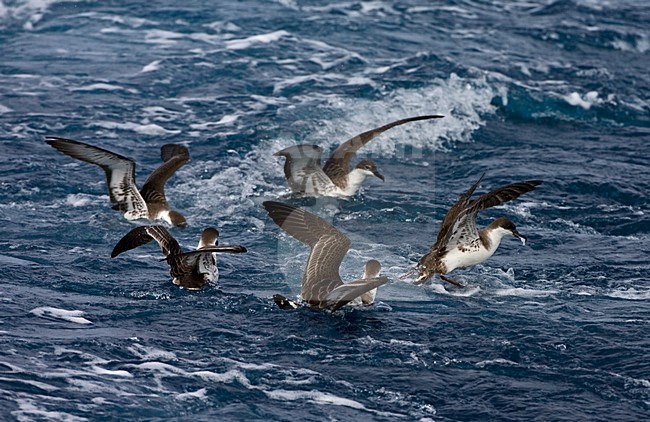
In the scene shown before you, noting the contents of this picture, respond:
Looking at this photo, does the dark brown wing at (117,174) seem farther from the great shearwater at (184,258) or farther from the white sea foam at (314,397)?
the white sea foam at (314,397)

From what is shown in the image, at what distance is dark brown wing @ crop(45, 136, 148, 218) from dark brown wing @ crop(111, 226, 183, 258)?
1.59m

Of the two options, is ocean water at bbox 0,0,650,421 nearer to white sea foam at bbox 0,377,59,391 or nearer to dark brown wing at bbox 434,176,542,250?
white sea foam at bbox 0,377,59,391

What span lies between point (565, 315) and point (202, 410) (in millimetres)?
3615

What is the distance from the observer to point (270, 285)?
30.9 feet

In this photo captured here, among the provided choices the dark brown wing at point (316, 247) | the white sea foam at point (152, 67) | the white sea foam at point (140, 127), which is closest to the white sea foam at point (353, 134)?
the white sea foam at point (140, 127)

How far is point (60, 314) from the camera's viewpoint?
8.32 m

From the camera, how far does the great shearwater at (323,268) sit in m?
8.19

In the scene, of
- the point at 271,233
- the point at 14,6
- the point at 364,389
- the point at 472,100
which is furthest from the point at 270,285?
the point at 14,6

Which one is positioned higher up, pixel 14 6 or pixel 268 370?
pixel 14 6

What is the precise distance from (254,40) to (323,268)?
34.9 feet

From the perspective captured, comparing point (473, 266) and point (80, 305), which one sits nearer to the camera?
point (80, 305)

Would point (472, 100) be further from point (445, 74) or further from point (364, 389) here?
point (364, 389)

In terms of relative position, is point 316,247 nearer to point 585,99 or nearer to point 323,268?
point 323,268

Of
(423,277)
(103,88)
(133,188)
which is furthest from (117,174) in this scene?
(103,88)
